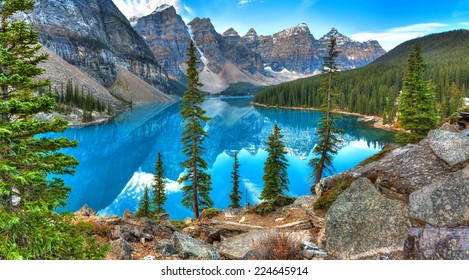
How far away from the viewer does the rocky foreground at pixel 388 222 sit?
6.40 metres

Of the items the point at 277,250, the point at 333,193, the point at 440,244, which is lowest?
the point at 277,250

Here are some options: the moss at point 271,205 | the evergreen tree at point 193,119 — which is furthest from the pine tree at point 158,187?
the moss at point 271,205

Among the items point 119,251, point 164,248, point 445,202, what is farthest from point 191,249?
point 445,202

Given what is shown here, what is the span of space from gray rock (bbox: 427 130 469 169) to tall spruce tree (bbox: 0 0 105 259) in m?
9.64

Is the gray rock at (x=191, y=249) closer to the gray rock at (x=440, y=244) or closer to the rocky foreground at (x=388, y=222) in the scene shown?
the rocky foreground at (x=388, y=222)

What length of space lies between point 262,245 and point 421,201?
13.5 ft

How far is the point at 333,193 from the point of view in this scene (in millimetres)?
11141

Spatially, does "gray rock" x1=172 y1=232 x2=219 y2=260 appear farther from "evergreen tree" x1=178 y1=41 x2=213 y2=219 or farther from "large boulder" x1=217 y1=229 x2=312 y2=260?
"evergreen tree" x1=178 y1=41 x2=213 y2=219

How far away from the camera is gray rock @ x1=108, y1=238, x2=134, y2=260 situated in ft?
26.8

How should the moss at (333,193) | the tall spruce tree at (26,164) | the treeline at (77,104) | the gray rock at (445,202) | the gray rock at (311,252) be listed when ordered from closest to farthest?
the tall spruce tree at (26,164)
the gray rock at (445,202)
the gray rock at (311,252)
the moss at (333,193)
the treeline at (77,104)

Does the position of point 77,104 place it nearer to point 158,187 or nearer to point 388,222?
point 158,187

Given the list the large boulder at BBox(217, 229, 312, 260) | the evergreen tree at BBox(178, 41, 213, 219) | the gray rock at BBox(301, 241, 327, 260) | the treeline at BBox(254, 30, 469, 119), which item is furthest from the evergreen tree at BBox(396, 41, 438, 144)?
the treeline at BBox(254, 30, 469, 119)

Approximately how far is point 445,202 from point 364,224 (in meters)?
2.07
